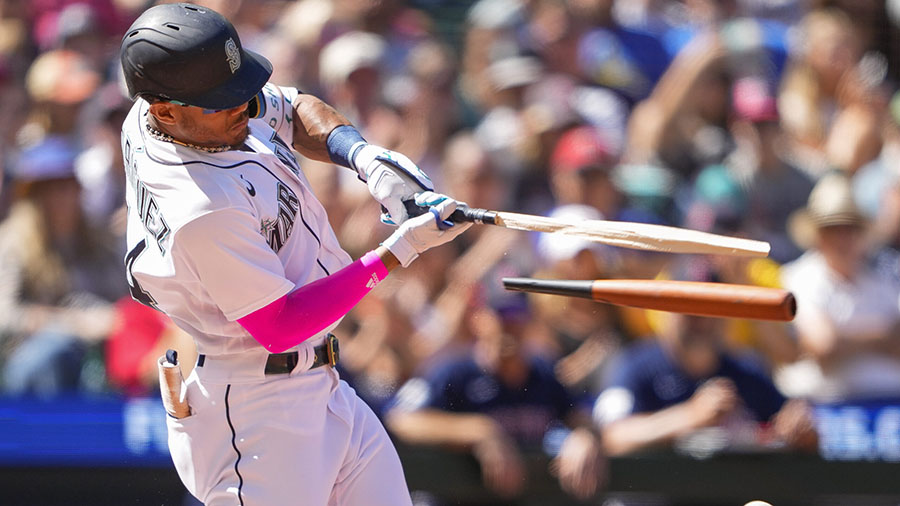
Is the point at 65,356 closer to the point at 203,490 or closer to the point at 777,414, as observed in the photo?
the point at 203,490

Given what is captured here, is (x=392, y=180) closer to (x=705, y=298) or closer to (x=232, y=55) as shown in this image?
(x=232, y=55)

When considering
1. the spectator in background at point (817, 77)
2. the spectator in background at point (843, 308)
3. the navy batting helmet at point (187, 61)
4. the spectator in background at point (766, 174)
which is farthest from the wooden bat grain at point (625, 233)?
the spectator in background at point (817, 77)

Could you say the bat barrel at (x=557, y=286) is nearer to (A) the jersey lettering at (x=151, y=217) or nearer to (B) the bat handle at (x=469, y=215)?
(B) the bat handle at (x=469, y=215)

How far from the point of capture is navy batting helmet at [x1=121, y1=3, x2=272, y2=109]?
113 inches

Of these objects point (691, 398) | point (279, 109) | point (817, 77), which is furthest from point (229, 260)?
point (817, 77)

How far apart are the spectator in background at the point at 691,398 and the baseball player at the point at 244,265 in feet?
6.59

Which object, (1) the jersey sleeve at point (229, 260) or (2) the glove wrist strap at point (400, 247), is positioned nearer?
(1) the jersey sleeve at point (229, 260)

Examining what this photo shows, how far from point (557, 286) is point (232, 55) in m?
1.06

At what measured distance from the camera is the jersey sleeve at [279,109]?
3.42 m

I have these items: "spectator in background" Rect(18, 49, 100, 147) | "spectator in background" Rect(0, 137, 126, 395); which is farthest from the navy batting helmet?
"spectator in background" Rect(18, 49, 100, 147)

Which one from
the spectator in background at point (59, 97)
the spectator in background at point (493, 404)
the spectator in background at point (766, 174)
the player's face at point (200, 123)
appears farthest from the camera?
the spectator in background at point (59, 97)

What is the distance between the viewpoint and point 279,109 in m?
3.48

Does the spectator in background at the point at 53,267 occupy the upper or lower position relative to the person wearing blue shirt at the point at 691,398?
lower

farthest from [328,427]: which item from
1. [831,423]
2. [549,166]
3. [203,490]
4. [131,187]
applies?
[549,166]
